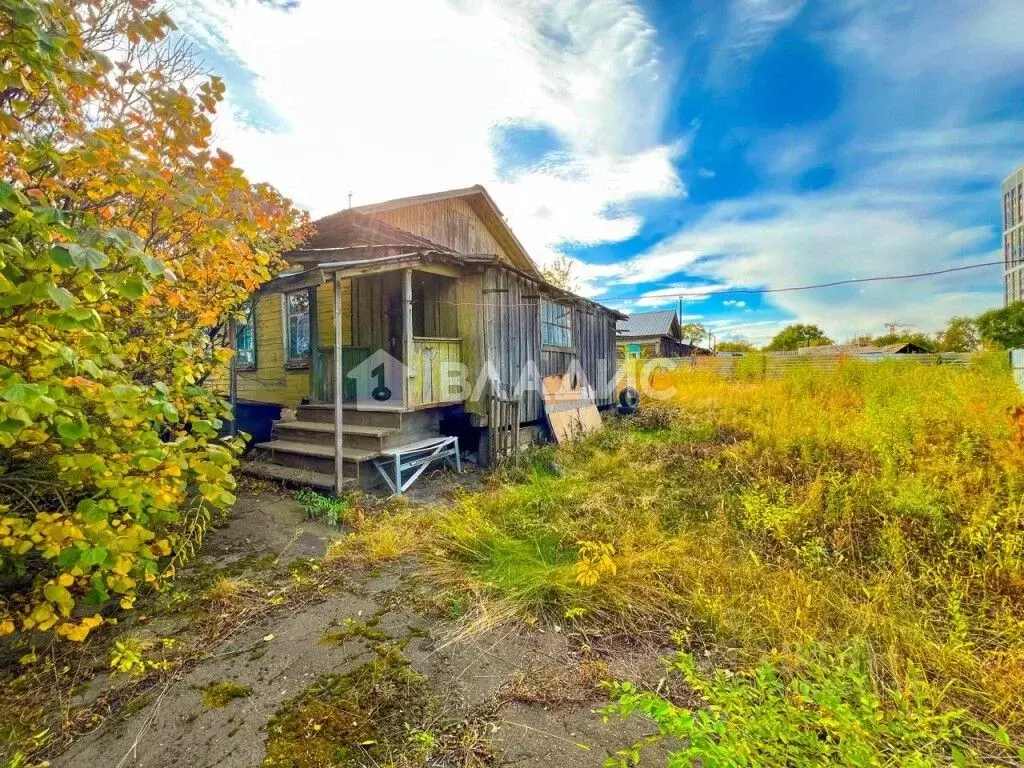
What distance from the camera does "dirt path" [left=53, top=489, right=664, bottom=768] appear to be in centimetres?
179

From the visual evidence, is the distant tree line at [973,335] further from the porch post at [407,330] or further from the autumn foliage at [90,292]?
the autumn foliage at [90,292]

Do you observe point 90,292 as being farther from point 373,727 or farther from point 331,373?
point 331,373

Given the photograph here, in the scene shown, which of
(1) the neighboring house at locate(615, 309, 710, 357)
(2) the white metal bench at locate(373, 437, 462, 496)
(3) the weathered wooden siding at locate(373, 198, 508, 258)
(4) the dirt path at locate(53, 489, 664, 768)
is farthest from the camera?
(1) the neighboring house at locate(615, 309, 710, 357)

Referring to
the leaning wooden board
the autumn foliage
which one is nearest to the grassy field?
the autumn foliage

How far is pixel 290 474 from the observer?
5598 mm

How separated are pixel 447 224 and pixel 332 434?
727 centimetres

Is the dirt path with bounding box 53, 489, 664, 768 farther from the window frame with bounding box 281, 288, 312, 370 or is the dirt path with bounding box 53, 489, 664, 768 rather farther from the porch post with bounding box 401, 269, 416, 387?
the window frame with bounding box 281, 288, 312, 370

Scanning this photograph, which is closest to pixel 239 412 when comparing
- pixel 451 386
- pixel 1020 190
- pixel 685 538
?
pixel 451 386

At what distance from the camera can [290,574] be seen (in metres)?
3.45

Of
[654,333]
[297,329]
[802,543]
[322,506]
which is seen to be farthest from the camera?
[654,333]

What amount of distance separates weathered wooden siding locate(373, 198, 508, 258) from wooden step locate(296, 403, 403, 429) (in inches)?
200

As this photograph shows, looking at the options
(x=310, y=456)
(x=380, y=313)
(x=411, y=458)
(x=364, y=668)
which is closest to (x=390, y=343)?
(x=380, y=313)

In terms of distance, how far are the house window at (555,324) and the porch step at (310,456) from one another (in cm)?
450

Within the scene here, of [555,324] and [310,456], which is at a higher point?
[555,324]
